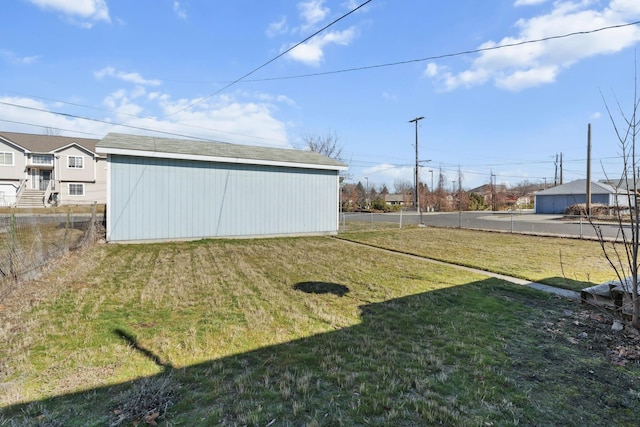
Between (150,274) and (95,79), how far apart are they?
41.7 feet

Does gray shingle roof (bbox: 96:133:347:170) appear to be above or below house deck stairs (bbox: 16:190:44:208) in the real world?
above

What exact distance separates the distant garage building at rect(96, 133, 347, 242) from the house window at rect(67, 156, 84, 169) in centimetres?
2322

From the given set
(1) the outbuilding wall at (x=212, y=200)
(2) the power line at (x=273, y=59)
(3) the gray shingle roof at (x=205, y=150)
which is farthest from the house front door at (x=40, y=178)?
(1) the outbuilding wall at (x=212, y=200)

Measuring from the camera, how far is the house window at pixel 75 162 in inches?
1196

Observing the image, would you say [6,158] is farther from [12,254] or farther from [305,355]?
[305,355]

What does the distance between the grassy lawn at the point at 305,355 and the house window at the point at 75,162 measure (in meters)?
31.0

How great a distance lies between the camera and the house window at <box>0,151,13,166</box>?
94.8 feet

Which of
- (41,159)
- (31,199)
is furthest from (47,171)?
(31,199)

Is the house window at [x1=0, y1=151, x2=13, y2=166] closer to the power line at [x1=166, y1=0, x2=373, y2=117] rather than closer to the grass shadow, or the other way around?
the power line at [x1=166, y1=0, x2=373, y2=117]

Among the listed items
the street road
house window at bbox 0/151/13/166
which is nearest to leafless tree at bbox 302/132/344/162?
the street road

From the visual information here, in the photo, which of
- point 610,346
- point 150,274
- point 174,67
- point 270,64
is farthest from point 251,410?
point 174,67

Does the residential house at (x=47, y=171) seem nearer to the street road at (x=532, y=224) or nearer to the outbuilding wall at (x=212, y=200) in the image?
the outbuilding wall at (x=212, y=200)

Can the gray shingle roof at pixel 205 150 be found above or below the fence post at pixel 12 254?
above

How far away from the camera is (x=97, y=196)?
3198 centimetres
